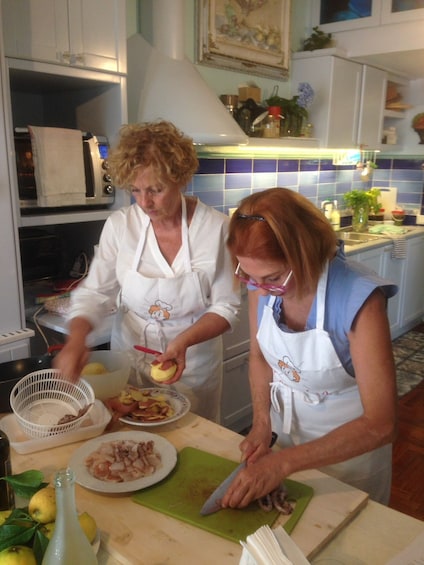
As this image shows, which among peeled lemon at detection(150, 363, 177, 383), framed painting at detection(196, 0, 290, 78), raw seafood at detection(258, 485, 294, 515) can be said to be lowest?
raw seafood at detection(258, 485, 294, 515)

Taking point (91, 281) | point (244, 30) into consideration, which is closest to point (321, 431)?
point (91, 281)

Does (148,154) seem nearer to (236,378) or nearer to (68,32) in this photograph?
(68,32)

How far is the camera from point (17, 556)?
730 millimetres

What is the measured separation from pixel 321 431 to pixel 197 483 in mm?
389

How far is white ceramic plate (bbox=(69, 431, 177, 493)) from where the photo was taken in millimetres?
1008

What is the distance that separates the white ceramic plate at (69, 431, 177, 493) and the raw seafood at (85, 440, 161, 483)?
0.03 ft

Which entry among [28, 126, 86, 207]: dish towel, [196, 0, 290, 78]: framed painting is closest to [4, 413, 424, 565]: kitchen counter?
[28, 126, 86, 207]: dish towel

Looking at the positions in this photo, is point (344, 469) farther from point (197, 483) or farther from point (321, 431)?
point (197, 483)

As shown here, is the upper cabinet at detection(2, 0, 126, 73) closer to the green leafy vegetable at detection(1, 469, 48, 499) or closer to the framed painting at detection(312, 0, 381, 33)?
the green leafy vegetable at detection(1, 469, 48, 499)

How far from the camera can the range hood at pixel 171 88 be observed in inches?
91.2

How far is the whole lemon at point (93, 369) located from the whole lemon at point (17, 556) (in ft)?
1.99

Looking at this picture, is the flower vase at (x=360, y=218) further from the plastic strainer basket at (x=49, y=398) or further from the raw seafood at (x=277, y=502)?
the raw seafood at (x=277, y=502)

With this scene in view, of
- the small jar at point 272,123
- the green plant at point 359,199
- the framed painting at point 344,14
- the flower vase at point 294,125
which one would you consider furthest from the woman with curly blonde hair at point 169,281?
the green plant at point 359,199

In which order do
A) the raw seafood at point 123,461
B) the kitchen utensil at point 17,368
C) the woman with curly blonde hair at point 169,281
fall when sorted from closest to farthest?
the raw seafood at point 123,461, the kitchen utensil at point 17,368, the woman with curly blonde hair at point 169,281
